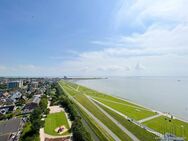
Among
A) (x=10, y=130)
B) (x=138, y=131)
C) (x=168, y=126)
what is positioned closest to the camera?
(x=10, y=130)

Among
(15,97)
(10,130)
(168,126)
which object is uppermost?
(15,97)

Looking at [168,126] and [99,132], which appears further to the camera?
[168,126]

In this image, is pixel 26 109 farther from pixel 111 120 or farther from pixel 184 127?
pixel 184 127

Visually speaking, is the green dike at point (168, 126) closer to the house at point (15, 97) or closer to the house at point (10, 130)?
the house at point (10, 130)

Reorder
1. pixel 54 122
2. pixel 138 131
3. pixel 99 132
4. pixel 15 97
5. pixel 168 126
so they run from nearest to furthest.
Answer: pixel 99 132, pixel 138 131, pixel 168 126, pixel 54 122, pixel 15 97

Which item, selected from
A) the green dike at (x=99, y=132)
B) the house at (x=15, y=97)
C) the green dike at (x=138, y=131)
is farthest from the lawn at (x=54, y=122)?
the house at (x=15, y=97)

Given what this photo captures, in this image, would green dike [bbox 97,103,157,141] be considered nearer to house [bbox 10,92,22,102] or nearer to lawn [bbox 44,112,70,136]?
lawn [bbox 44,112,70,136]

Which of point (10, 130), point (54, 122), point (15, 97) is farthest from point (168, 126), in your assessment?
point (15, 97)

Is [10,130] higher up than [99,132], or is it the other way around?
[10,130]

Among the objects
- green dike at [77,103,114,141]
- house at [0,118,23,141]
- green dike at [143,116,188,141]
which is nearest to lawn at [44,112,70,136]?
green dike at [77,103,114,141]

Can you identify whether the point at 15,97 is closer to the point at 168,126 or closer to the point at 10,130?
the point at 10,130
